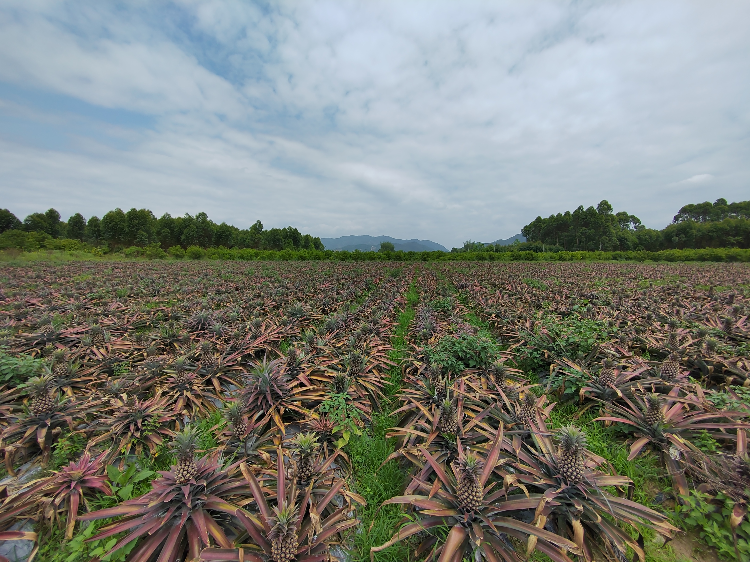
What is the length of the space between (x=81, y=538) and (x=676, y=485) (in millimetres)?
4667

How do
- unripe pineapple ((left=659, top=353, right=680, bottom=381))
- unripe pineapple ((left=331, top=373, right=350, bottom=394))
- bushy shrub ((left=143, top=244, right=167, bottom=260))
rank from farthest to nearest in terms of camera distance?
bushy shrub ((left=143, top=244, right=167, bottom=260))
unripe pineapple ((left=331, top=373, right=350, bottom=394))
unripe pineapple ((left=659, top=353, right=680, bottom=381))

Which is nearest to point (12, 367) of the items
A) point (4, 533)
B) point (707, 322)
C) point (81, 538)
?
point (4, 533)

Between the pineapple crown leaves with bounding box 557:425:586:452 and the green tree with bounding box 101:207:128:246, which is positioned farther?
the green tree with bounding box 101:207:128:246

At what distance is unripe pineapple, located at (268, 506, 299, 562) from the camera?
162 centimetres

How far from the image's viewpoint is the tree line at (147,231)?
1855 inches

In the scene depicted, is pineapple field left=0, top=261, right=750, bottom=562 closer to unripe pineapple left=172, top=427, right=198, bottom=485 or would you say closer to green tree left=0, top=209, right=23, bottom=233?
unripe pineapple left=172, top=427, right=198, bottom=485

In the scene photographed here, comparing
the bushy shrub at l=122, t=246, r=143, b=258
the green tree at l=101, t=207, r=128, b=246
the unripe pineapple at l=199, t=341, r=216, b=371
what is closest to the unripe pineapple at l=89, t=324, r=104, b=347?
the unripe pineapple at l=199, t=341, r=216, b=371

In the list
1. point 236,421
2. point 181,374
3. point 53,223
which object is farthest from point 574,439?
point 53,223

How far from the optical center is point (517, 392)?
318cm

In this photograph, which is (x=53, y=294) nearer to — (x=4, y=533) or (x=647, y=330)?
(x=4, y=533)

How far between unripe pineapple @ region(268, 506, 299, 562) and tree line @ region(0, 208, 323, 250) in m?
53.5

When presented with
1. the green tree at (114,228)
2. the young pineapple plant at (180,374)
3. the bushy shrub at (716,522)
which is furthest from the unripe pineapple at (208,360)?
the green tree at (114,228)

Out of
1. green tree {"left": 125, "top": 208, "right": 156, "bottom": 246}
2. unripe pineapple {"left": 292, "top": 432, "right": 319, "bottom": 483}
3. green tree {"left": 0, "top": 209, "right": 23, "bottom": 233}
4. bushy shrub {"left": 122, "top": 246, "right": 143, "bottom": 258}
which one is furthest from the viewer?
green tree {"left": 0, "top": 209, "right": 23, "bottom": 233}

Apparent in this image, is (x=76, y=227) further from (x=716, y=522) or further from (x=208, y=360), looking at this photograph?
(x=716, y=522)
